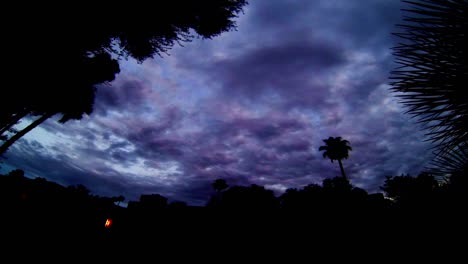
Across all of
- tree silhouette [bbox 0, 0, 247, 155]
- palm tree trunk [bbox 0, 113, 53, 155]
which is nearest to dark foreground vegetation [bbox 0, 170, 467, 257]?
palm tree trunk [bbox 0, 113, 53, 155]

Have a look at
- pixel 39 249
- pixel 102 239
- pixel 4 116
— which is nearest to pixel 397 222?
pixel 4 116

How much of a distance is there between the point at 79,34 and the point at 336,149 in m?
41.9

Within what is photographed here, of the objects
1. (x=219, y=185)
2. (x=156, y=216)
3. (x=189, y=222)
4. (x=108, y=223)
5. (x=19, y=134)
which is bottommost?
(x=108, y=223)

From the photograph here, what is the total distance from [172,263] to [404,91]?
13611 millimetres

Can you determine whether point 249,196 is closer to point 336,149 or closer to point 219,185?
point 336,149

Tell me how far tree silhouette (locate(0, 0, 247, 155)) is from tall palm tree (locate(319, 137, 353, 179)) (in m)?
38.0

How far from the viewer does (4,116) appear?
457 centimetres

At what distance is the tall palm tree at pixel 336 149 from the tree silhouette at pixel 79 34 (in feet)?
125

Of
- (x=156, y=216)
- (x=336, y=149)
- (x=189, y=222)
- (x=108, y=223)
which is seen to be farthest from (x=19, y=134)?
(x=336, y=149)

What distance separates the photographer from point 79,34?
3.84m

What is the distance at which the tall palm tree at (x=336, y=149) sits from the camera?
38.2m

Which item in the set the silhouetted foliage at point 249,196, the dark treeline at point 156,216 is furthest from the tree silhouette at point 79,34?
the silhouetted foliage at point 249,196

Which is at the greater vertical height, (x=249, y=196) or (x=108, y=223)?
(x=249, y=196)

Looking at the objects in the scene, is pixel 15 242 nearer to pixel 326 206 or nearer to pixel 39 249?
pixel 39 249
